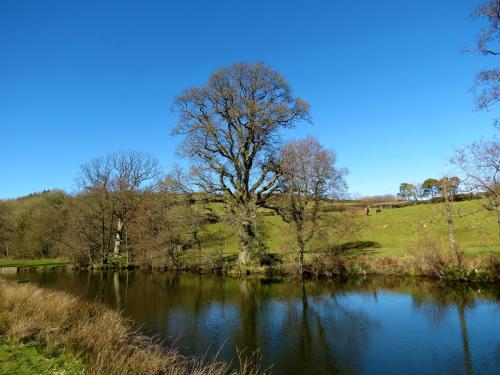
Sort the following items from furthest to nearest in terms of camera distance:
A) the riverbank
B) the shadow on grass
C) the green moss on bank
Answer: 1. the shadow on grass
2. the riverbank
3. the green moss on bank

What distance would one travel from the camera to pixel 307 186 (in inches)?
1083

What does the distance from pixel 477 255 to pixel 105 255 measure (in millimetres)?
37607

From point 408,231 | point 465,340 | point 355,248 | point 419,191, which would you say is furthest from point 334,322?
point 419,191

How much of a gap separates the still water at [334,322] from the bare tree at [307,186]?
3652mm

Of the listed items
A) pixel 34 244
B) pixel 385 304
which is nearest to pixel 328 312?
pixel 385 304

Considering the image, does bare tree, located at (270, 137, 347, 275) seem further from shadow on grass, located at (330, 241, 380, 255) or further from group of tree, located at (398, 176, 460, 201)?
group of tree, located at (398, 176, 460, 201)

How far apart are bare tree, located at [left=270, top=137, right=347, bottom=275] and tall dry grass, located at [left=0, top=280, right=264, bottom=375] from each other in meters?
16.1

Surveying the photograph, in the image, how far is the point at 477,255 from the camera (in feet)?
78.3

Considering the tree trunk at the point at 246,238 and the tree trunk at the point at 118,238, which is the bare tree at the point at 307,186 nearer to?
the tree trunk at the point at 246,238

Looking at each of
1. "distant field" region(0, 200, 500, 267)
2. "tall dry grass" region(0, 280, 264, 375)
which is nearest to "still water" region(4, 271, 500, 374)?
"tall dry grass" region(0, 280, 264, 375)

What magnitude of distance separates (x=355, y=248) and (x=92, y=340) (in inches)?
1036

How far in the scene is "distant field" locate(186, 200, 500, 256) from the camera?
29656 millimetres

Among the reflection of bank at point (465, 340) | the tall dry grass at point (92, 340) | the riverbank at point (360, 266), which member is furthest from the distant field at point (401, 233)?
the tall dry grass at point (92, 340)

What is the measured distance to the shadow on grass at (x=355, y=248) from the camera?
30.0m
